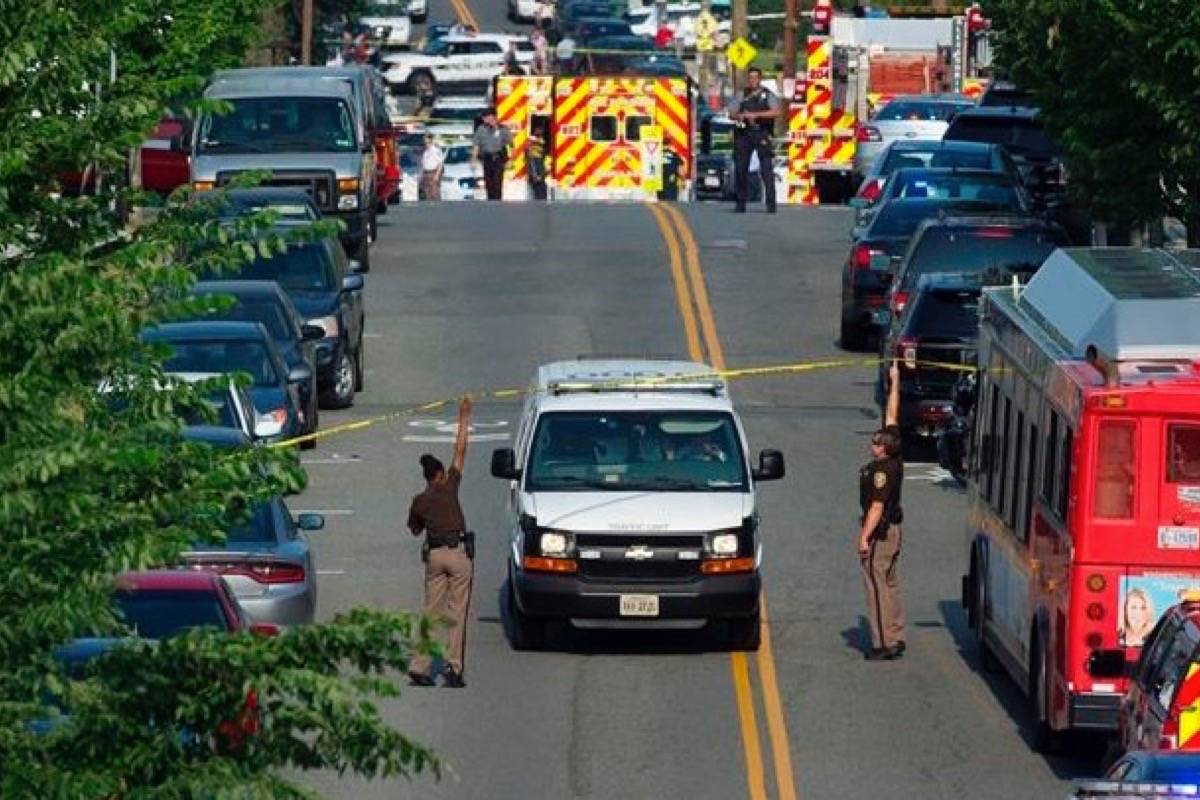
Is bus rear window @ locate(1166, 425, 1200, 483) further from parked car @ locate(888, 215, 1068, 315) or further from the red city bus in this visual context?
parked car @ locate(888, 215, 1068, 315)

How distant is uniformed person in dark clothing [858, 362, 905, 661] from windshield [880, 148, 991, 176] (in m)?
20.6

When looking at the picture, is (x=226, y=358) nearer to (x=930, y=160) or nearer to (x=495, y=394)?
(x=495, y=394)

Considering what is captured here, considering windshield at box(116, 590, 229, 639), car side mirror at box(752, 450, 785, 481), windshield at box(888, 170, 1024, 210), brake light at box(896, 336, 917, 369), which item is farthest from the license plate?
windshield at box(888, 170, 1024, 210)

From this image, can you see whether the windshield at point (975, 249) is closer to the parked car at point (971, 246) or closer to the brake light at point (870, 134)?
the parked car at point (971, 246)


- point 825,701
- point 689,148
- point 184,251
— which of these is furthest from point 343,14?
point 184,251

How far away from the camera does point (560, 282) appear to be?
1679 inches

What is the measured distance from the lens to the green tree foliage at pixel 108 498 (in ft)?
32.7

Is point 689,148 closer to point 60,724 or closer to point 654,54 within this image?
point 654,54

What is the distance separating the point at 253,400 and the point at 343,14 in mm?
57904

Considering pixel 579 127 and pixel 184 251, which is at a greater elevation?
pixel 184 251

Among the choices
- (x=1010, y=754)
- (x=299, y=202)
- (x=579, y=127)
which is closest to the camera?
(x=1010, y=754)

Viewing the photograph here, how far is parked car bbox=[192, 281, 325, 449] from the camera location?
30.5m

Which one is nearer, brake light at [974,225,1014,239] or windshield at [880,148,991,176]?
brake light at [974,225,1014,239]

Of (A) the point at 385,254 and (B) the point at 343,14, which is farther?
(B) the point at 343,14
